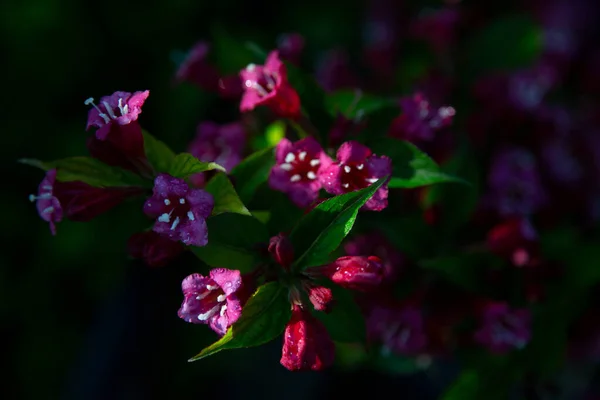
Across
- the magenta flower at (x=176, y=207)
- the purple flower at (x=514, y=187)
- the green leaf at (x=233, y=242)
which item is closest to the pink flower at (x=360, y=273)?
the green leaf at (x=233, y=242)

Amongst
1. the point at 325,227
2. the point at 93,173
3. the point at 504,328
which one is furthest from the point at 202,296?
the point at 504,328

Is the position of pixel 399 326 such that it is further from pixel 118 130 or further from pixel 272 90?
pixel 118 130

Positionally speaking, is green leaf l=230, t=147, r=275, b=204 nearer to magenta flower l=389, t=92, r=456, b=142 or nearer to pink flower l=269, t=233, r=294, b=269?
pink flower l=269, t=233, r=294, b=269

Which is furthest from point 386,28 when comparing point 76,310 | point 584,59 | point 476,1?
point 76,310

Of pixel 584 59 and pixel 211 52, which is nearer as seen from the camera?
pixel 211 52

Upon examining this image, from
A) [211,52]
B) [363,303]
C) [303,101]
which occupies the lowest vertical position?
[363,303]

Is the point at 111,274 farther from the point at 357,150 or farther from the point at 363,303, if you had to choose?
the point at 357,150
